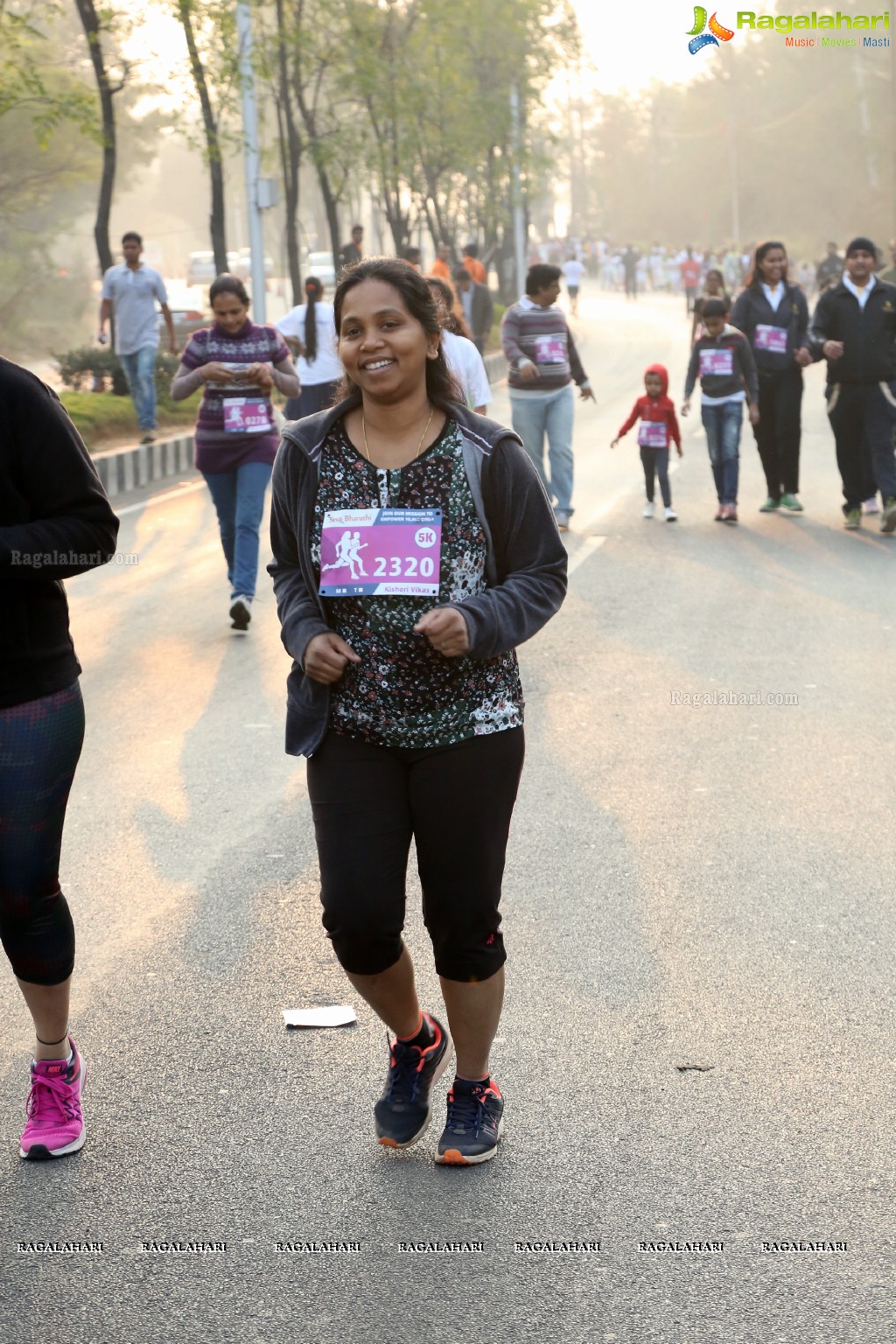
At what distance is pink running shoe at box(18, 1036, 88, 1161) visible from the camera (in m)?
3.82

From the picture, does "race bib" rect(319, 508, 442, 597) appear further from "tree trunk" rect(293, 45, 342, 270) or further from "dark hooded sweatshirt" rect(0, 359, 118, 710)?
"tree trunk" rect(293, 45, 342, 270)

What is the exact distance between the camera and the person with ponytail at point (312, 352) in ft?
45.1

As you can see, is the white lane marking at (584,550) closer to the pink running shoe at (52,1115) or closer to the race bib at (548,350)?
the race bib at (548,350)

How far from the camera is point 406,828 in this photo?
3.56 metres

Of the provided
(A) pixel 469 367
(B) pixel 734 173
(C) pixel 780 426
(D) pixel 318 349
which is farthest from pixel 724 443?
(B) pixel 734 173

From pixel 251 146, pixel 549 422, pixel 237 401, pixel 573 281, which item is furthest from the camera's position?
pixel 573 281

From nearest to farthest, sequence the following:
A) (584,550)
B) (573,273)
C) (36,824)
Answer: (36,824) → (584,550) → (573,273)

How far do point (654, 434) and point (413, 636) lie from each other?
10315 millimetres

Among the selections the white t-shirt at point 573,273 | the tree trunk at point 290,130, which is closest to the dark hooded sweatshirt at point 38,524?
the tree trunk at point 290,130

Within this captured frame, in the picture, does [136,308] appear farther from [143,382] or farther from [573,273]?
[573,273]

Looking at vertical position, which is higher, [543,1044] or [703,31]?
[703,31]

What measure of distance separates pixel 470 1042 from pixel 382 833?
22.0 inches

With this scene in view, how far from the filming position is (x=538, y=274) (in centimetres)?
1217

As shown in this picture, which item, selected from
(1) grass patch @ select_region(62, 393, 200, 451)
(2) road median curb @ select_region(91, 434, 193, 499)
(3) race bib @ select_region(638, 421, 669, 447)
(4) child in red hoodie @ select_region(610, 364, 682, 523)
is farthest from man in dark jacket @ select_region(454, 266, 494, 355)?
(3) race bib @ select_region(638, 421, 669, 447)
